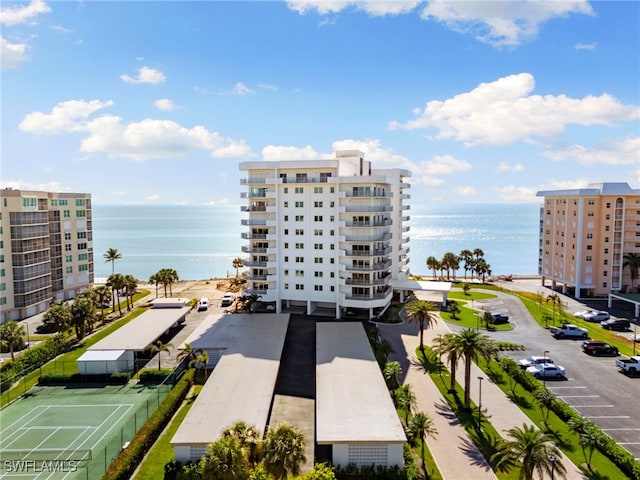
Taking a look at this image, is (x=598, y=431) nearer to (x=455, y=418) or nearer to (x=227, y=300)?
(x=455, y=418)

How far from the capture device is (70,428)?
31.9 metres

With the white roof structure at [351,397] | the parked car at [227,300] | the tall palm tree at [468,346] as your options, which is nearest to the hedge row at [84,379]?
the white roof structure at [351,397]

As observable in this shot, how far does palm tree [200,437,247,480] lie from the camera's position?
67.9 ft

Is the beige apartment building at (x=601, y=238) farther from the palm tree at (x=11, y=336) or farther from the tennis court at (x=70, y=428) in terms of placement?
the palm tree at (x=11, y=336)

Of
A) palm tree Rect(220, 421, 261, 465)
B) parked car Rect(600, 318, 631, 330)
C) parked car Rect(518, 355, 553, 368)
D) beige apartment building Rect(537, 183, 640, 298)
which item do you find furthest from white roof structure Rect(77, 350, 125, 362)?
beige apartment building Rect(537, 183, 640, 298)

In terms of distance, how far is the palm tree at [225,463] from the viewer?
67.9ft

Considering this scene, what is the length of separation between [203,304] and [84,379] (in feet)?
84.1

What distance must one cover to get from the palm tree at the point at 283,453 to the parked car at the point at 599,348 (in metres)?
37.8

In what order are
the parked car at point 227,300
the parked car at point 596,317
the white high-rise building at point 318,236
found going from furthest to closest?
the parked car at point 227,300 < the parked car at point 596,317 < the white high-rise building at point 318,236

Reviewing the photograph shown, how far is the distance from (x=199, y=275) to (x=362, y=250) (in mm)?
86252

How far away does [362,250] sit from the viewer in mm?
55656

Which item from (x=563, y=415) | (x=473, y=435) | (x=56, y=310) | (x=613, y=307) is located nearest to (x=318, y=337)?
(x=473, y=435)

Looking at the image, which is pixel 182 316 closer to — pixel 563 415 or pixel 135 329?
pixel 135 329

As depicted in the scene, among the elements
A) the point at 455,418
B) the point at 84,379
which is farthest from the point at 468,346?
the point at 84,379
